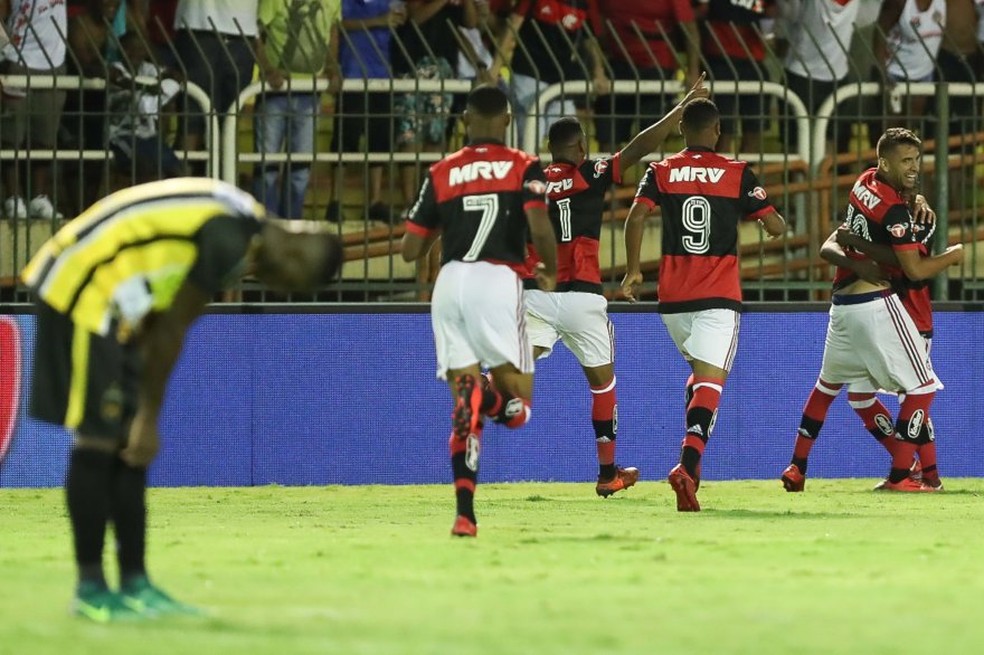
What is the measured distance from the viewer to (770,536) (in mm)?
9062

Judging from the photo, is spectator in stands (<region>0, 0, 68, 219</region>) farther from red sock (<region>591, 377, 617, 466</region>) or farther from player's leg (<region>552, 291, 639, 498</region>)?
red sock (<region>591, 377, 617, 466</region>)

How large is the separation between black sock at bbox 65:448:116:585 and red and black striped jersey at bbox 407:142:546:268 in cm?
315

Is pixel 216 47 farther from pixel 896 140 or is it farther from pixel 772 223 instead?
pixel 896 140

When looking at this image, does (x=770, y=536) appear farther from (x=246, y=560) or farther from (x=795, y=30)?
(x=795, y=30)

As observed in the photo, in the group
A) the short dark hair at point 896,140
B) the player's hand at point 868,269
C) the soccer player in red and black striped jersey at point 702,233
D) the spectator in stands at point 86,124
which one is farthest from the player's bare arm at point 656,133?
the spectator in stands at point 86,124

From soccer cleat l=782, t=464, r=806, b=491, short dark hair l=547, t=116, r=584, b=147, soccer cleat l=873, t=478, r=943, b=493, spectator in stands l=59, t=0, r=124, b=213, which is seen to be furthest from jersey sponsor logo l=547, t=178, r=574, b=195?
spectator in stands l=59, t=0, r=124, b=213

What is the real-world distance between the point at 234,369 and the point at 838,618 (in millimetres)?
7384

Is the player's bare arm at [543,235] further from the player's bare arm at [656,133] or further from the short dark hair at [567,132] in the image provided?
the short dark hair at [567,132]

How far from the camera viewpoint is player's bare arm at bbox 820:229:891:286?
12.0m

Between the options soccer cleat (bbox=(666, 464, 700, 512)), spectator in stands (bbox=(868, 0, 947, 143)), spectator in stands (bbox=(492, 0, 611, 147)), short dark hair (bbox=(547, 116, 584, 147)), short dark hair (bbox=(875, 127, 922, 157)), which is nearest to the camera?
soccer cleat (bbox=(666, 464, 700, 512))

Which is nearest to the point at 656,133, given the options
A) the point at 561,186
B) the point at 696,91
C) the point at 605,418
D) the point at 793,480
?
the point at 696,91

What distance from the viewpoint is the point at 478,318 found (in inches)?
357

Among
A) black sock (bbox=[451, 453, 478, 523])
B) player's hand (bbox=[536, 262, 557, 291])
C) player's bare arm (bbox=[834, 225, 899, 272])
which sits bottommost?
black sock (bbox=[451, 453, 478, 523])

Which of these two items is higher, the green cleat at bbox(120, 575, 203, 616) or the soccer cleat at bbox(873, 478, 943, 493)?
the green cleat at bbox(120, 575, 203, 616)
